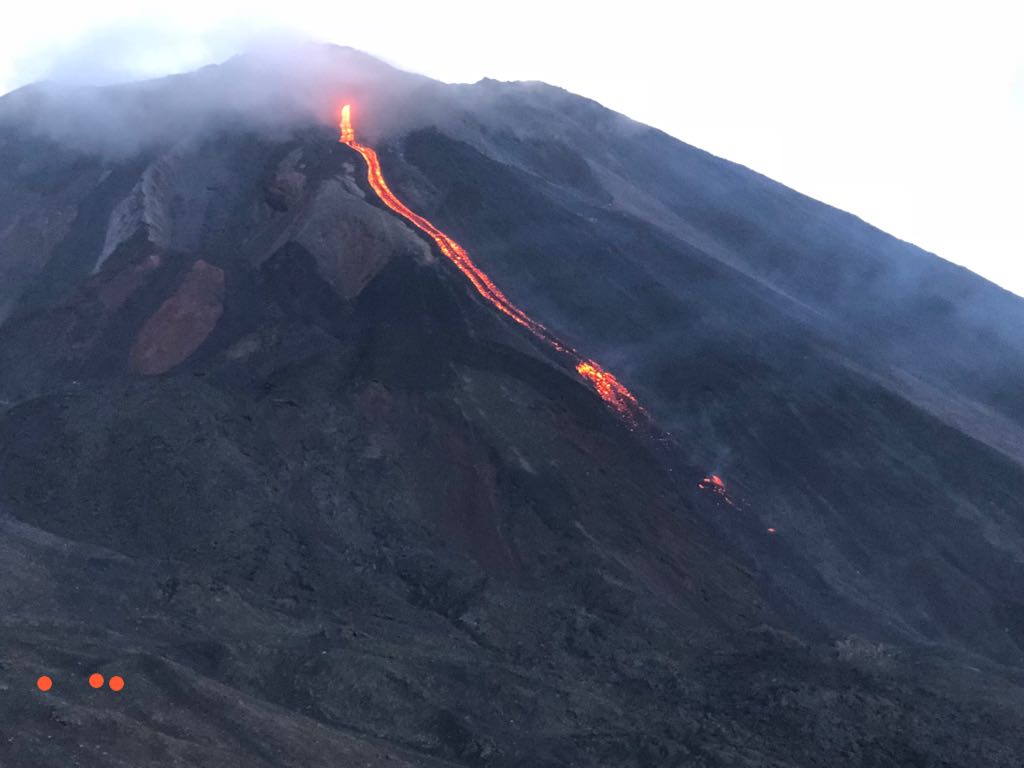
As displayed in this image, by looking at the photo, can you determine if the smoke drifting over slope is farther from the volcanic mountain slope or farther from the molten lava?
the molten lava

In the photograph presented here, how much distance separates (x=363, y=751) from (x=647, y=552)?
47.0 ft

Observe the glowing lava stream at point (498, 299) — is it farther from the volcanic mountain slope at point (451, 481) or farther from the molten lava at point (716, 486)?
the molten lava at point (716, 486)

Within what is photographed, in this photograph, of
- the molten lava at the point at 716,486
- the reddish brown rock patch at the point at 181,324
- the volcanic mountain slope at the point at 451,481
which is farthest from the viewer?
the reddish brown rock patch at the point at 181,324

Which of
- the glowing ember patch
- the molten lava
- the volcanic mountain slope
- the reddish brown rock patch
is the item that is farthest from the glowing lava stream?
the reddish brown rock patch

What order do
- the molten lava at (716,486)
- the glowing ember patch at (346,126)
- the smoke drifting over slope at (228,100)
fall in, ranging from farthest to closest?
the smoke drifting over slope at (228,100) → the glowing ember patch at (346,126) → the molten lava at (716,486)

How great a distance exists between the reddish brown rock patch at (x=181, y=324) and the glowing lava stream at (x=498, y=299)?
10.5 m

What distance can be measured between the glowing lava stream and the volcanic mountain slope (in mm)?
955

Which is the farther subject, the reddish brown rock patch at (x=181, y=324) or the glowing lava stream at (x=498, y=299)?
the glowing lava stream at (x=498, y=299)

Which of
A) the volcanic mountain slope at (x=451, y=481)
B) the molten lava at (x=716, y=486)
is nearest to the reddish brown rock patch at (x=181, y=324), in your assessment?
the volcanic mountain slope at (x=451, y=481)

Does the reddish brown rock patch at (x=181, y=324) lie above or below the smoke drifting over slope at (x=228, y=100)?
below

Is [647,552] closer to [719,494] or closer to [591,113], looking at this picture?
[719,494]

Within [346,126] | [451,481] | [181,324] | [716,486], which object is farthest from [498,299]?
[346,126]

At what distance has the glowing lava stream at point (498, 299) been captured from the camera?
48.4m

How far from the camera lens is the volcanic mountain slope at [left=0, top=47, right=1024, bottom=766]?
102ft
